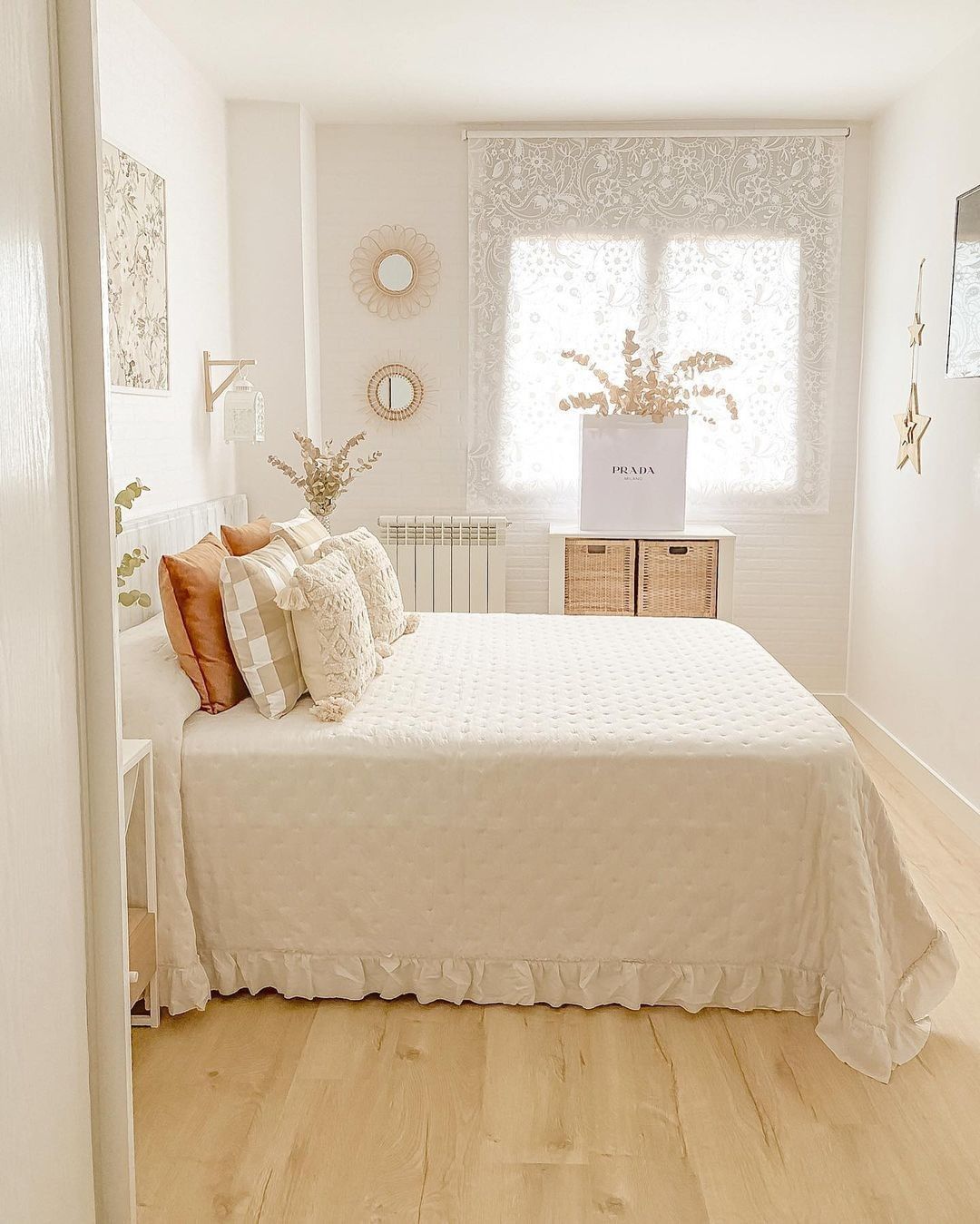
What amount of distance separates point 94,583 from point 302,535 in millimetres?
2102

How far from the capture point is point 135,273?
3553mm

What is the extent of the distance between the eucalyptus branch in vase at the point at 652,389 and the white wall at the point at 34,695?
3677 mm

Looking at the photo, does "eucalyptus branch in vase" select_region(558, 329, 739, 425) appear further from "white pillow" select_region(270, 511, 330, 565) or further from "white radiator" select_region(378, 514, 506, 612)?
"white pillow" select_region(270, 511, 330, 565)

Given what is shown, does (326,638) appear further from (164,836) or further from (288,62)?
(288,62)

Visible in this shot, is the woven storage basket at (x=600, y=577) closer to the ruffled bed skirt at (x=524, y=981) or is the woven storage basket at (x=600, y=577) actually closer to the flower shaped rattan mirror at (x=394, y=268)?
the flower shaped rattan mirror at (x=394, y=268)

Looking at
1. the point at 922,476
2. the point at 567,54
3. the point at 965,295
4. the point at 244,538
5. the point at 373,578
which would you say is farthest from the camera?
the point at 922,476

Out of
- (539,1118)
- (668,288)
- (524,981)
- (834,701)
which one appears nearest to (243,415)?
(668,288)

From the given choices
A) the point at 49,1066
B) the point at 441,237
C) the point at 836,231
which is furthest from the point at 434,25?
the point at 49,1066

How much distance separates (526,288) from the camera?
502 cm

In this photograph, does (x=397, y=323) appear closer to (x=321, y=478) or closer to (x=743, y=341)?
(x=321, y=478)

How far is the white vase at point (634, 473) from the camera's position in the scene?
15.5ft

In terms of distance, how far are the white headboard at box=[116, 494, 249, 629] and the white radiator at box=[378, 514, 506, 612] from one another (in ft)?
3.27

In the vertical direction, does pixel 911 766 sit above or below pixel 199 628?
below

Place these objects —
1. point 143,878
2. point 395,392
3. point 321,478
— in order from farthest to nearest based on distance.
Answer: point 395,392 < point 321,478 < point 143,878
